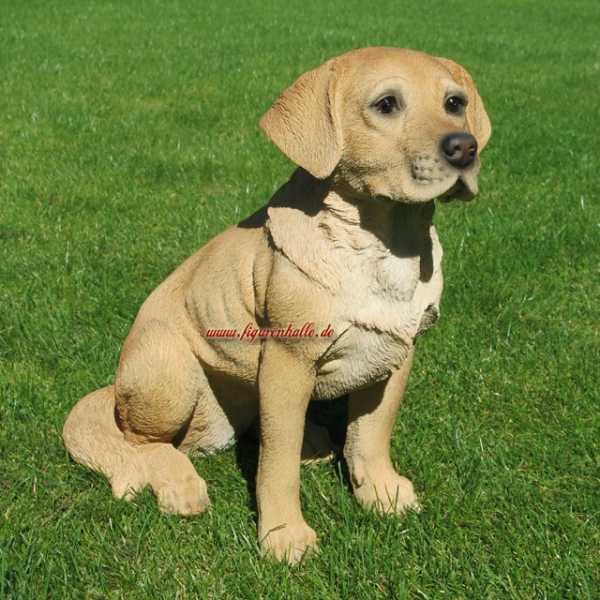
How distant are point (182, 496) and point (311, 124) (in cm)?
143

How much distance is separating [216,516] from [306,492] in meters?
0.37

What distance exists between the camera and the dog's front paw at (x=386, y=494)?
2.78m

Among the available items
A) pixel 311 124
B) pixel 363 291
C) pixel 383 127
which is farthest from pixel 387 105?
pixel 363 291

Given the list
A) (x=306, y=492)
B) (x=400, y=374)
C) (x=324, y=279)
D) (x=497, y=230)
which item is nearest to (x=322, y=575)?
(x=306, y=492)

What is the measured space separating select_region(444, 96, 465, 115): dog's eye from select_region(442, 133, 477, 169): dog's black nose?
0.64 feet

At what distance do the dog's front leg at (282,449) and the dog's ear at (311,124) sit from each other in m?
0.62

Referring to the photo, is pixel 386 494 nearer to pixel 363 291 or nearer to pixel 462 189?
pixel 363 291

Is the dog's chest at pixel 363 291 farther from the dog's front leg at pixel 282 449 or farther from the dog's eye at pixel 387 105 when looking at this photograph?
the dog's eye at pixel 387 105

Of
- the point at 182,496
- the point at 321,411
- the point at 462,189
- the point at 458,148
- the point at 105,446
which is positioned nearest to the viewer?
the point at 458,148

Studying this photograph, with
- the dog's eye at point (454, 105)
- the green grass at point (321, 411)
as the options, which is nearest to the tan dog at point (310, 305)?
the dog's eye at point (454, 105)

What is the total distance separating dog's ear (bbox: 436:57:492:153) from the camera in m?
2.37

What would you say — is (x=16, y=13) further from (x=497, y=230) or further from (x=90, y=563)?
(x=90, y=563)

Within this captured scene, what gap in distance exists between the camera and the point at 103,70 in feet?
29.7

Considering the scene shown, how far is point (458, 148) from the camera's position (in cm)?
205
